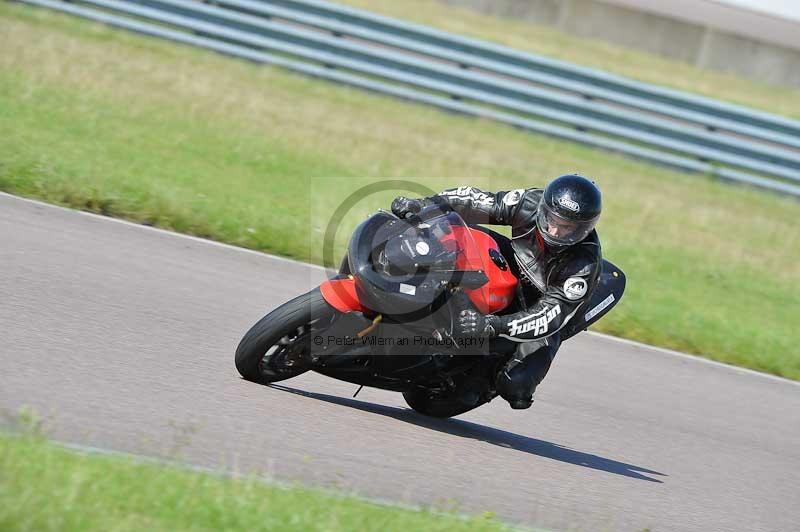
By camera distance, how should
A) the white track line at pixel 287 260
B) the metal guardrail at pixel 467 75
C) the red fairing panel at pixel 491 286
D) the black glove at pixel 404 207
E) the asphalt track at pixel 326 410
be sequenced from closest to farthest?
the asphalt track at pixel 326 410 → the black glove at pixel 404 207 → the red fairing panel at pixel 491 286 → the white track line at pixel 287 260 → the metal guardrail at pixel 467 75

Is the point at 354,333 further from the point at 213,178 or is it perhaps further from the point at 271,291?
the point at 213,178

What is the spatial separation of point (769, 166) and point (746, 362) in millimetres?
7173

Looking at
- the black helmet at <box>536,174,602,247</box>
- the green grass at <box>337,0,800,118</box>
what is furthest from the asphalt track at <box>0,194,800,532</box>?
the green grass at <box>337,0,800,118</box>

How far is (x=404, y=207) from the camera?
522 centimetres

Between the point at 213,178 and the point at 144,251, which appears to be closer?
the point at 144,251

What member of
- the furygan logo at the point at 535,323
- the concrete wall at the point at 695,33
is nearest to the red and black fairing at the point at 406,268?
the furygan logo at the point at 535,323

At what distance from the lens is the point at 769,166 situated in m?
15.8

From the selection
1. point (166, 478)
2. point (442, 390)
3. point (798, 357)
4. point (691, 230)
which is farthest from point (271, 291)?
point (691, 230)

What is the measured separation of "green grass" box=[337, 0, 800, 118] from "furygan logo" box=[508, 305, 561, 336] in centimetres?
1834

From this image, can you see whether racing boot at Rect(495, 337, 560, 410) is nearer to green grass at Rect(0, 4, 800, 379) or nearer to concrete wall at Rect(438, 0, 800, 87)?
green grass at Rect(0, 4, 800, 379)

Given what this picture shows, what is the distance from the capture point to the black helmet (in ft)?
17.8

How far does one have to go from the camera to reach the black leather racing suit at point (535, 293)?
18.1 ft

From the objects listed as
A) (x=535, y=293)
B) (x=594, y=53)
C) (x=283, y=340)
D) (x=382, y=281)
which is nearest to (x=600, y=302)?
(x=535, y=293)

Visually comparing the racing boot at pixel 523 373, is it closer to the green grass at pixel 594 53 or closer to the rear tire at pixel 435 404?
the rear tire at pixel 435 404
